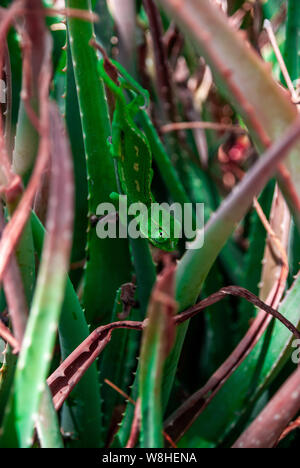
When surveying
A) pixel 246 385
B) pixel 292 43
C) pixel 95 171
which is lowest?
pixel 246 385

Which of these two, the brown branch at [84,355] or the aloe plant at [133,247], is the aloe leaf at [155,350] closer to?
the aloe plant at [133,247]

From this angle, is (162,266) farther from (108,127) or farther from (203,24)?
(203,24)

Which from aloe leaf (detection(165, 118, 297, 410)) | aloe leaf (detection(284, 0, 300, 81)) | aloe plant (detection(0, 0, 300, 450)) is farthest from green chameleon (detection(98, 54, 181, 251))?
aloe leaf (detection(284, 0, 300, 81))

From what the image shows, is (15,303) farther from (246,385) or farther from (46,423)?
(246,385)

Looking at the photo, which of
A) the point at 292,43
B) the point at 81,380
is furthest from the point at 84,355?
the point at 292,43

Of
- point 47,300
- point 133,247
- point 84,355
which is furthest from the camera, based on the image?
point 133,247

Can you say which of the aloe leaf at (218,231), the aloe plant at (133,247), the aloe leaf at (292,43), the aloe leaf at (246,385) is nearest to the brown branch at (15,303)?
the aloe plant at (133,247)

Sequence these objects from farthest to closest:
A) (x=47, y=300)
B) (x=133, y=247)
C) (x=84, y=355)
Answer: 1. (x=133, y=247)
2. (x=84, y=355)
3. (x=47, y=300)
